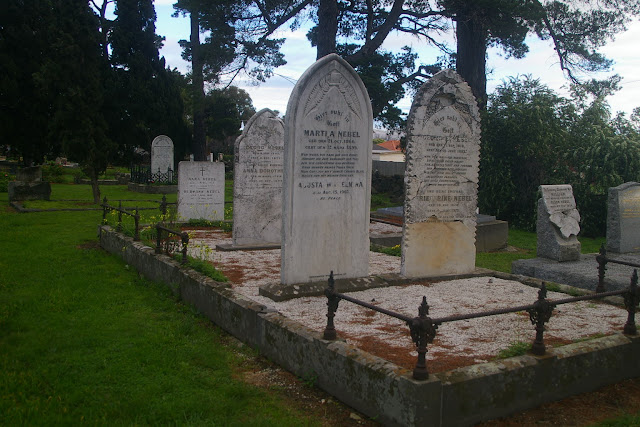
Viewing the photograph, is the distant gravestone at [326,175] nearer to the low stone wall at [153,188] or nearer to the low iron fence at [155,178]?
the low stone wall at [153,188]

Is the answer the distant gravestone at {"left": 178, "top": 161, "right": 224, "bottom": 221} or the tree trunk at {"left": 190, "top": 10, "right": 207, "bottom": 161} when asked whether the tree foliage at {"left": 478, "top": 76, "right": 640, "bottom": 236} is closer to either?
the distant gravestone at {"left": 178, "top": 161, "right": 224, "bottom": 221}

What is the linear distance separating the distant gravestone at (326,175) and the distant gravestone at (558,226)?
4344 millimetres

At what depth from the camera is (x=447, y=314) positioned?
6.06 meters

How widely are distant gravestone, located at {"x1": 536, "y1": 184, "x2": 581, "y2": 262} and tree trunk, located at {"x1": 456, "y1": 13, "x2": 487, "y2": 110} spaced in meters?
8.75

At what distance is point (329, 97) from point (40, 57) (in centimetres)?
2659

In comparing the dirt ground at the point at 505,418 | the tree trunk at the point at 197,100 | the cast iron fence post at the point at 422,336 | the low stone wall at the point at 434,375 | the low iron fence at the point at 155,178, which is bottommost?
the dirt ground at the point at 505,418

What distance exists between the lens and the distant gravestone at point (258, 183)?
10359 millimetres

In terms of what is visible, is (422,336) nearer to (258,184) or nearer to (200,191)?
(258,184)

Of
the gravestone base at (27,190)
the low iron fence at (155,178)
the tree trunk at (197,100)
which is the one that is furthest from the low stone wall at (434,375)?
the low iron fence at (155,178)

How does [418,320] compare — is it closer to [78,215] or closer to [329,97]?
[329,97]

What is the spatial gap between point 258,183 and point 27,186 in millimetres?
10991

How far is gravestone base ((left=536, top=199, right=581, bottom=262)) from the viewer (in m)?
9.85

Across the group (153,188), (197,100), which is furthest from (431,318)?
(197,100)

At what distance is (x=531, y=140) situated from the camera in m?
17.8
